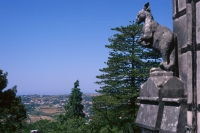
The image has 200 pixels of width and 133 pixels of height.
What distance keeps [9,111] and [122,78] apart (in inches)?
385

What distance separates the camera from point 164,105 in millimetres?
4172

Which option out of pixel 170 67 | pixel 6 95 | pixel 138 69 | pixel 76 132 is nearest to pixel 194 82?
pixel 170 67

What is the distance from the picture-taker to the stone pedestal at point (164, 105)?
3939 mm

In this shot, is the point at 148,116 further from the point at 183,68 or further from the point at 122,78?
the point at 122,78

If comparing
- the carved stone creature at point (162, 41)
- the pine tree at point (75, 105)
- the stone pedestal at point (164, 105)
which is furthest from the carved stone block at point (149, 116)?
the pine tree at point (75, 105)

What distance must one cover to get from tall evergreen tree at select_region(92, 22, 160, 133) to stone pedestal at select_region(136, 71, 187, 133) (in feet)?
58.0

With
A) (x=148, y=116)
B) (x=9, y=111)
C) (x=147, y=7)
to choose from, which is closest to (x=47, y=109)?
(x=9, y=111)

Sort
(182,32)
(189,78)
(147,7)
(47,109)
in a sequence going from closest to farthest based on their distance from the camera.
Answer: (189,78) → (182,32) → (147,7) → (47,109)

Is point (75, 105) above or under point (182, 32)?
under

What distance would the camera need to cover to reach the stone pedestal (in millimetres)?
3939

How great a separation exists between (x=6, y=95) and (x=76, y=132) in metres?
10.6

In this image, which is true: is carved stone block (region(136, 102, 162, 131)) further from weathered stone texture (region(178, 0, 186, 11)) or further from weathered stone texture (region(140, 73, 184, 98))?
weathered stone texture (region(178, 0, 186, 11))

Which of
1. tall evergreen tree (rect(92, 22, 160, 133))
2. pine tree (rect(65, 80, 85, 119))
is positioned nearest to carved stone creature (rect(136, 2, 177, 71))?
tall evergreen tree (rect(92, 22, 160, 133))

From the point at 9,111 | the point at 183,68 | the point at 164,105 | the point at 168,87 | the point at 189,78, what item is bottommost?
the point at 9,111
